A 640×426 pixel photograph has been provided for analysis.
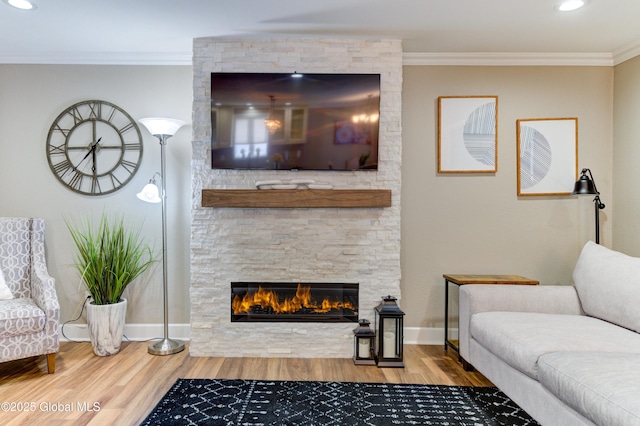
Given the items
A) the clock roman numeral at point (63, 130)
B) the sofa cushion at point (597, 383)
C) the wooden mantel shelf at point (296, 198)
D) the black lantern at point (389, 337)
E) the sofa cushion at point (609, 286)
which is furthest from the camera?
the clock roman numeral at point (63, 130)

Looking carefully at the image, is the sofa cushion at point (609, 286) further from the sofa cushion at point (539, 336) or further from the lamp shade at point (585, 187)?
the lamp shade at point (585, 187)

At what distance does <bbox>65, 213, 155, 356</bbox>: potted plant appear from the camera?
3.20 metres

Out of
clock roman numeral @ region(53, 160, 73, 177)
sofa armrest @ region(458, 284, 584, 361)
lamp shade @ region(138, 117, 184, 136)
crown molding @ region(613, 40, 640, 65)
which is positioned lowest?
sofa armrest @ region(458, 284, 584, 361)

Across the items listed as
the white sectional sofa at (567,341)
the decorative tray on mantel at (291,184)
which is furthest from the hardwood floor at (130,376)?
the decorative tray on mantel at (291,184)

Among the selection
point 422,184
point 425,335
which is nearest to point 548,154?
point 422,184

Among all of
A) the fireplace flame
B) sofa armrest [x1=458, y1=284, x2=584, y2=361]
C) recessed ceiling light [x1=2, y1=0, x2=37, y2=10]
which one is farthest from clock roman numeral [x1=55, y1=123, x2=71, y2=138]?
sofa armrest [x1=458, y1=284, x2=584, y2=361]

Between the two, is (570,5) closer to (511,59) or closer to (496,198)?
(511,59)

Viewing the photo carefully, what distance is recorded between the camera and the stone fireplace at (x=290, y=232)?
3.20 m

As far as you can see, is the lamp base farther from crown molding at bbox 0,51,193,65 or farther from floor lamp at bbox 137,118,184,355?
crown molding at bbox 0,51,193,65

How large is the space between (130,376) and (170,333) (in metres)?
0.81

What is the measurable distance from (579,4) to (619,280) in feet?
5.67

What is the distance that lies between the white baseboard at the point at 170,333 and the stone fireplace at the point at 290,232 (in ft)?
1.57

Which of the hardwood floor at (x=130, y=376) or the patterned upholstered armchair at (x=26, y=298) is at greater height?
the patterned upholstered armchair at (x=26, y=298)

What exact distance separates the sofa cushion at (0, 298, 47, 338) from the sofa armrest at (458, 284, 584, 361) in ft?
9.47
